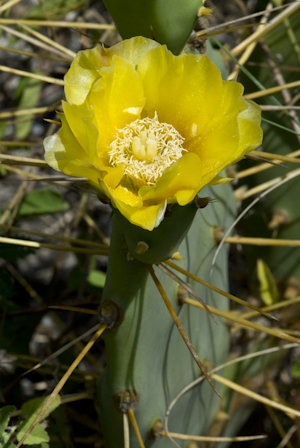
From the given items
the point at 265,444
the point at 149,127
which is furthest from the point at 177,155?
the point at 265,444

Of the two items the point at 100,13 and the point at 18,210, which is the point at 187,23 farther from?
the point at 100,13

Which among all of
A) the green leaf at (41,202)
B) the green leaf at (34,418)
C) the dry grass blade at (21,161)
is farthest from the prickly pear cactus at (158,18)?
the green leaf at (41,202)

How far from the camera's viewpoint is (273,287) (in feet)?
3.41

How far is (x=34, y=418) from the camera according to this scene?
759 mm

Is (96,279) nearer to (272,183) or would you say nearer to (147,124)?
(272,183)

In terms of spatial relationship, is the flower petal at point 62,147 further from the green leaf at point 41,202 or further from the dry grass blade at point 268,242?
the green leaf at point 41,202

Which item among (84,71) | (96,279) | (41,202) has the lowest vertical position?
(84,71)

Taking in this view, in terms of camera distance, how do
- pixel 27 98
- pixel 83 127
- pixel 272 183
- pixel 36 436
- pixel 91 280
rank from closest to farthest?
pixel 83 127 < pixel 36 436 < pixel 272 183 < pixel 91 280 < pixel 27 98

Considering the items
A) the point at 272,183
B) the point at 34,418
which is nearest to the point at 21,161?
the point at 34,418

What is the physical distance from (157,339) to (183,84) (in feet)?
1.33

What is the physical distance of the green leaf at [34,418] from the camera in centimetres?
72

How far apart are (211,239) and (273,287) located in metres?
0.25

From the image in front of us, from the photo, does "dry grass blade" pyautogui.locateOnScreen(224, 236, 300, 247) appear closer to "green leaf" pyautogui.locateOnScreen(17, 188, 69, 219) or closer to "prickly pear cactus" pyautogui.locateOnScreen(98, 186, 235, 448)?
"prickly pear cactus" pyautogui.locateOnScreen(98, 186, 235, 448)

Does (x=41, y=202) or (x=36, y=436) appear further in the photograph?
(x=41, y=202)
